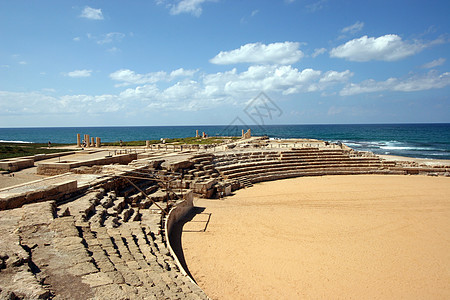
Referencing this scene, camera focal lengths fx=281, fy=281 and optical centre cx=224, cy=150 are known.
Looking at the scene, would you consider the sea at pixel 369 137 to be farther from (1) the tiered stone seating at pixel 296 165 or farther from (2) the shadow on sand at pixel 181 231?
(2) the shadow on sand at pixel 181 231

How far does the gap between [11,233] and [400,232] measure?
1193 centimetres

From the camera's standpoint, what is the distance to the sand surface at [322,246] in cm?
699

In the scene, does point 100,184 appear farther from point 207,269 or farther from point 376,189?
point 376,189

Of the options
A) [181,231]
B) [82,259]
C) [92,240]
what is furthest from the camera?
[181,231]

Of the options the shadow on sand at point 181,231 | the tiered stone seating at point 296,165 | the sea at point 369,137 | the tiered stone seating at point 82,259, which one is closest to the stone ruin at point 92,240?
the tiered stone seating at point 82,259

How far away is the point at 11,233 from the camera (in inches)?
228

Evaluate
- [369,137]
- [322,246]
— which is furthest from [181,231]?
[369,137]

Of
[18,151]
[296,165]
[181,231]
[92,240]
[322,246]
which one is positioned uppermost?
[18,151]

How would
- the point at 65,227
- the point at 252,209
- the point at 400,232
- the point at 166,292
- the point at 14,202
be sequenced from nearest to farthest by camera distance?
the point at 166,292
the point at 65,227
the point at 14,202
the point at 400,232
the point at 252,209

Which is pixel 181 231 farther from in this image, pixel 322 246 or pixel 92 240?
pixel 322 246

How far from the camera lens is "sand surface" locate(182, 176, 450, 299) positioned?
6.99 m

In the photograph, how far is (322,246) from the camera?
9148 mm

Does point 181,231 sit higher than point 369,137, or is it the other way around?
point 369,137

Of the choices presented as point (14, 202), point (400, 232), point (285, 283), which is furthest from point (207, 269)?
point (400, 232)
